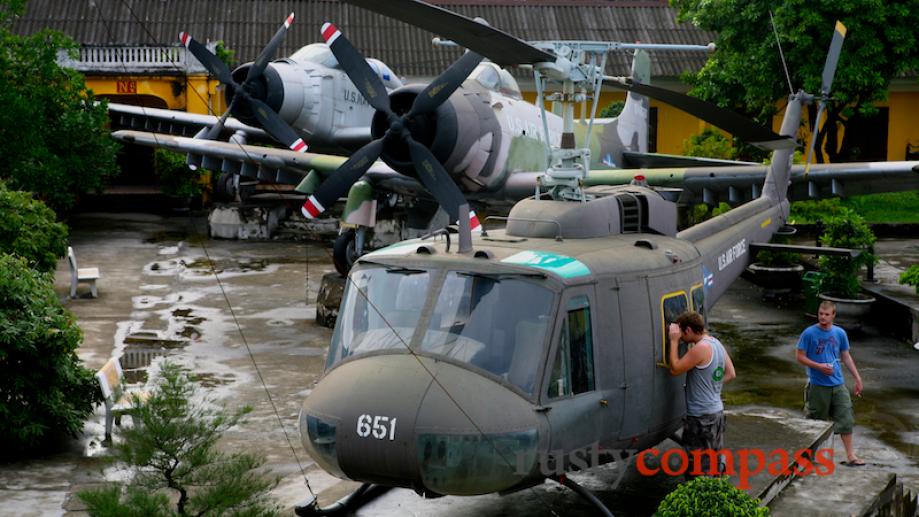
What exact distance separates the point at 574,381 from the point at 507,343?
0.57 m

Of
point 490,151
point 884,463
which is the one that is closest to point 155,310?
point 490,151

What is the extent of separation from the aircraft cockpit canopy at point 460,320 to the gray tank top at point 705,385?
146 cm

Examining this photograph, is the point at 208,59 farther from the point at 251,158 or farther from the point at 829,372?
the point at 829,372

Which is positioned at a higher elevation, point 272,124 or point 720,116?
point 720,116

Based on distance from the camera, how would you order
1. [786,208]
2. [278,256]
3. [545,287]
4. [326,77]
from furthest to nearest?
[278,256]
[326,77]
[786,208]
[545,287]

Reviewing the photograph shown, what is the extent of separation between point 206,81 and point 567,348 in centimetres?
2631

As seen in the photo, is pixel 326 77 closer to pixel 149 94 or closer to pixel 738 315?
pixel 738 315

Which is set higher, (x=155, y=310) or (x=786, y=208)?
(x=786, y=208)

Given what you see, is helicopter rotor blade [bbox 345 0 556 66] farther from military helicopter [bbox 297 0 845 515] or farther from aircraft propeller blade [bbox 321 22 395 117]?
aircraft propeller blade [bbox 321 22 395 117]

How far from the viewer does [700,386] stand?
834 centimetres

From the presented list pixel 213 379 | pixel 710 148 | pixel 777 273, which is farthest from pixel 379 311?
pixel 710 148

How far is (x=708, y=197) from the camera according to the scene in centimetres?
1881

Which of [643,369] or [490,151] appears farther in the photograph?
[490,151]

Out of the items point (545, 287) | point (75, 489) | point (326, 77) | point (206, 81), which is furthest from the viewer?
point (206, 81)
